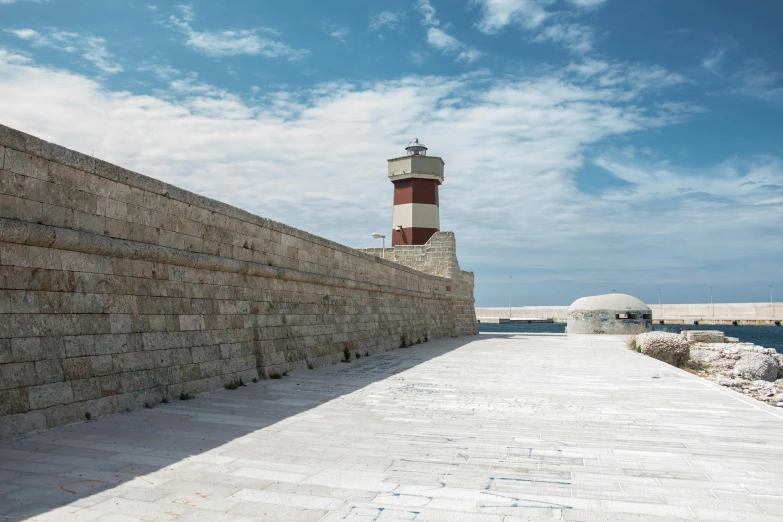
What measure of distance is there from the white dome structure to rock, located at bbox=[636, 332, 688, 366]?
907 centimetres

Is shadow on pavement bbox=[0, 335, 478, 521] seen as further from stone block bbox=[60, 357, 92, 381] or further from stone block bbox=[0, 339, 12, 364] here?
stone block bbox=[0, 339, 12, 364]

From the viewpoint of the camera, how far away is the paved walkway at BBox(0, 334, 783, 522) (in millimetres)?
2924

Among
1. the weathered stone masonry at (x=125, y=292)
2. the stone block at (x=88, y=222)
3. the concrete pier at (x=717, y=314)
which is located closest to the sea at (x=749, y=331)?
the concrete pier at (x=717, y=314)

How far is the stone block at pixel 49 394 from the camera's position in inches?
168

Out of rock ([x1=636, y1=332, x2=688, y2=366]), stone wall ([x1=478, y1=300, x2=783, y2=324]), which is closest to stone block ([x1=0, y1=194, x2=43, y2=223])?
rock ([x1=636, y1=332, x2=688, y2=366])

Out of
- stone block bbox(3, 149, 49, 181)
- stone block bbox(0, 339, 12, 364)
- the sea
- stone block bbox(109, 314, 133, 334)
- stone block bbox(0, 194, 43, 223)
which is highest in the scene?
stone block bbox(3, 149, 49, 181)

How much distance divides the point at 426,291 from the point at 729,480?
1450 cm

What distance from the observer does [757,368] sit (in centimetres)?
1232

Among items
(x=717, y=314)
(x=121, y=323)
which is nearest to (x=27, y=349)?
(x=121, y=323)

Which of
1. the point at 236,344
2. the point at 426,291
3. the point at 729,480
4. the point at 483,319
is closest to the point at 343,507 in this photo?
the point at 729,480

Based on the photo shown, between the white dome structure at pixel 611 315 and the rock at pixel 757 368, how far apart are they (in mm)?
8645

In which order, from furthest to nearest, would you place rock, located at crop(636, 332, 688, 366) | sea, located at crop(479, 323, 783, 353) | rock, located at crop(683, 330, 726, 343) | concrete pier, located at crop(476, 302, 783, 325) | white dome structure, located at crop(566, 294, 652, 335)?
concrete pier, located at crop(476, 302, 783, 325) < sea, located at crop(479, 323, 783, 353) < white dome structure, located at crop(566, 294, 652, 335) < rock, located at crop(683, 330, 726, 343) < rock, located at crop(636, 332, 688, 366)

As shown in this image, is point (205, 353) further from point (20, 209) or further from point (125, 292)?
point (20, 209)

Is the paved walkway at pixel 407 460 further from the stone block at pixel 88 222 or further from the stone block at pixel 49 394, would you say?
the stone block at pixel 88 222
